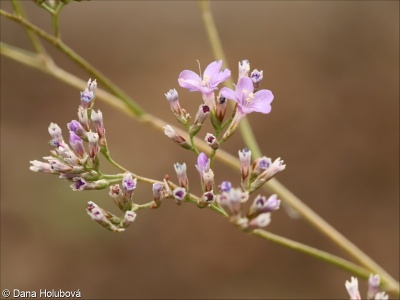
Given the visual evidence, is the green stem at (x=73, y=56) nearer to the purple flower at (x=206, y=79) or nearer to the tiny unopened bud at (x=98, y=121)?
the tiny unopened bud at (x=98, y=121)

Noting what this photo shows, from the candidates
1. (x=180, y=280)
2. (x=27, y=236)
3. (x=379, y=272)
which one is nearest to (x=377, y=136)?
(x=180, y=280)

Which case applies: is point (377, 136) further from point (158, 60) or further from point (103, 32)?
point (103, 32)

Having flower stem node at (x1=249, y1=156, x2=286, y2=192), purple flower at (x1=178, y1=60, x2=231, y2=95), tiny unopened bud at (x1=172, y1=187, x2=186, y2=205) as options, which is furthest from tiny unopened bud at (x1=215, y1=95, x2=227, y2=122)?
tiny unopened bud at (x1=172, y1=187, x2=186, y2=205)

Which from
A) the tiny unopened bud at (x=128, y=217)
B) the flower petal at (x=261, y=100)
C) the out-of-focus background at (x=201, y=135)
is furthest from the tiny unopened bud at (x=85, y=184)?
the out-of-focus background at (x=201, y=135)

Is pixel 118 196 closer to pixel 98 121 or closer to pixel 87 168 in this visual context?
pixel 87 168

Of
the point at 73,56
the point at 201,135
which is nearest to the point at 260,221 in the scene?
the point at 73,56

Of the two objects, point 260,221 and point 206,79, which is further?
point 206,79
